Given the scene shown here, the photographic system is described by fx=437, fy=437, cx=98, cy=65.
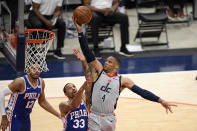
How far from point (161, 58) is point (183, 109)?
2972mm

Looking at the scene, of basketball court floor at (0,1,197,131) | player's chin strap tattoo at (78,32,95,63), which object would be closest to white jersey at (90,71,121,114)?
player's chin strap tattoo at (78,32,95,63)

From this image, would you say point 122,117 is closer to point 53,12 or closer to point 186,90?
point 186,90

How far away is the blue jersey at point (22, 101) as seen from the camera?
5.36 metres

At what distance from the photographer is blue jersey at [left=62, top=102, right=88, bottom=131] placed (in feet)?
17.6

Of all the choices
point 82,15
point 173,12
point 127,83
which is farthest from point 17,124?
point 173,12

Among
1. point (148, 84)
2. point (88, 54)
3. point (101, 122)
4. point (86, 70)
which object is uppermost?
point (88, 54)

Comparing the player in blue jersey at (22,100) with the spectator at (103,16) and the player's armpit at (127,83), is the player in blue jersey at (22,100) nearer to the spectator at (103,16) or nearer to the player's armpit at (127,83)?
the player's armpit at (127,83)

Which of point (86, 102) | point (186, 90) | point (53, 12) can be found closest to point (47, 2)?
point (53, 12)

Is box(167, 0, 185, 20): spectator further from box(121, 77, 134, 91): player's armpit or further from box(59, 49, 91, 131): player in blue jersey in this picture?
box(121, 77, 134, 91): player's armpit

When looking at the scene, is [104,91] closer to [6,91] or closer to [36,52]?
[6,91]

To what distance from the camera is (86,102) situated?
5.46 meters

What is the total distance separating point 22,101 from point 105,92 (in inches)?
43.3

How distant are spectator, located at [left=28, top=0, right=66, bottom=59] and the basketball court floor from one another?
2.59ft

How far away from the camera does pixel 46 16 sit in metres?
9.67
